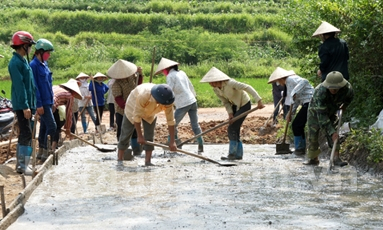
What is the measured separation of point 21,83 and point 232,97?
3172 mm

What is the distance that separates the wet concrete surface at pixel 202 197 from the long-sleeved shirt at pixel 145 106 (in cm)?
71

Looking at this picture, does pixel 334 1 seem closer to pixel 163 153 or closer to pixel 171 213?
pixel 163 153

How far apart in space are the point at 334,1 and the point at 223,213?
6.83 meters

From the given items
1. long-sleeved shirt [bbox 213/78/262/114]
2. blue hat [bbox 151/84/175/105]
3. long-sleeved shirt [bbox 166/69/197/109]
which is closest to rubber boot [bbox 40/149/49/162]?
long-sleeved shirt [bbox 166/69/197/109]

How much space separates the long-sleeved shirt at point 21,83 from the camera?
9523 millimetres

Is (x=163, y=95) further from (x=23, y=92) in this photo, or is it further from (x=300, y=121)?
(x=300, y=121)

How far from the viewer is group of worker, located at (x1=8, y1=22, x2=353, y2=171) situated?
9.67 metres

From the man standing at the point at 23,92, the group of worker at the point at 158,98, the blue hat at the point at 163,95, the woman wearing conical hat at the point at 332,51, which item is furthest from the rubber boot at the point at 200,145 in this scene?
the man standing at the point at 23,92

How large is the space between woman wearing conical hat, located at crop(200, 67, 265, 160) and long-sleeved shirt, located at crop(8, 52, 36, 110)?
8.48 feet

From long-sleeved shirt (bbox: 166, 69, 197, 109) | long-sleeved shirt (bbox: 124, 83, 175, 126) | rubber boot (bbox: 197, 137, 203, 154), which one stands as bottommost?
rubber boot (bbox: 197, 137, 203, 154)

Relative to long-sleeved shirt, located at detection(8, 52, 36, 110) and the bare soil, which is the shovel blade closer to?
the bare soil

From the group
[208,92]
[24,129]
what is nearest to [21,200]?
[24,129]

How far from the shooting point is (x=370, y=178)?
370 inches

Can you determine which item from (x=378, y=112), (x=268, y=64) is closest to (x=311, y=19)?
(x=378, y=112)
